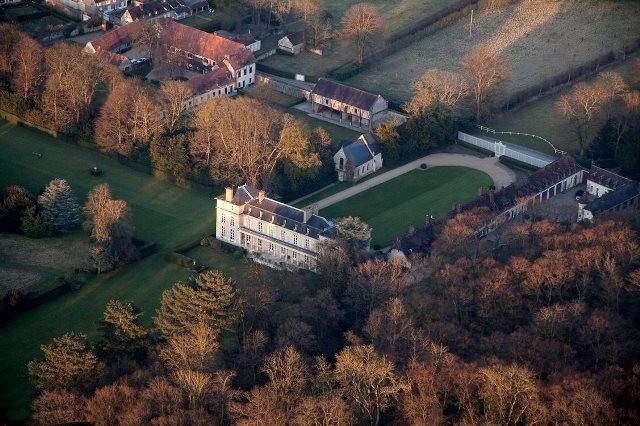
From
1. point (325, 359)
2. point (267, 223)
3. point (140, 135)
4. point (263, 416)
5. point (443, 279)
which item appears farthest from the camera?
point (140, 135)

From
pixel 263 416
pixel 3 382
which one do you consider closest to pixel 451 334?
pixel 263 416

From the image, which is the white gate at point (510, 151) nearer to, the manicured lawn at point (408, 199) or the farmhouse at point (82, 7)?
the manicured lawn at point (408, 199)

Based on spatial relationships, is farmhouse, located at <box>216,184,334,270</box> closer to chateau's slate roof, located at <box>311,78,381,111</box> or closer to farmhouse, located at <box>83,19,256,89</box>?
chateau's slate roof, located at <box>311,78,381,111</box>

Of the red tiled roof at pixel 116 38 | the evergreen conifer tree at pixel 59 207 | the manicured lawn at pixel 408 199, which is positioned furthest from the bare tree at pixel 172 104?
the red tiled roof at pixel 116 38

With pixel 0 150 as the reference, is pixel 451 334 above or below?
above

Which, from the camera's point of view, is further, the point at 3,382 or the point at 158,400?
the point at 3,382

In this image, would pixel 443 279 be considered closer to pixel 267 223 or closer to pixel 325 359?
pixel 325 359

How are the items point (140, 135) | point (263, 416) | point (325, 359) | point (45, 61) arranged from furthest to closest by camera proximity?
point (45, 61) → point (140, 135) → point (325, 359) → point (263, 416)
